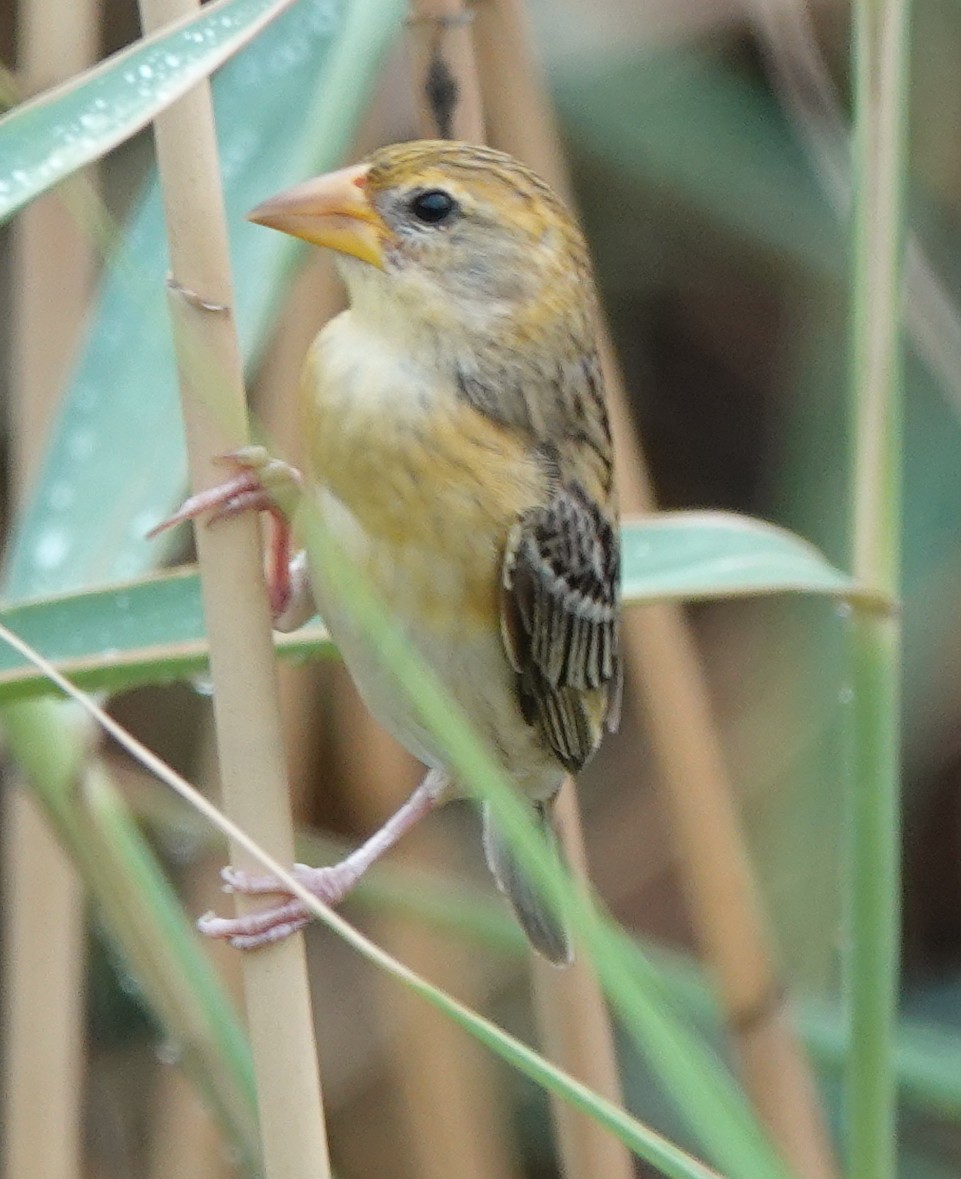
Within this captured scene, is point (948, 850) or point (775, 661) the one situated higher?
point (775, 661)

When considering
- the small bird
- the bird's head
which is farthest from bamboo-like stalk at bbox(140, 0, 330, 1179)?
the bird's head

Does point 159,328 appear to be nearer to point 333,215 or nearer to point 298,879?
point 333,215

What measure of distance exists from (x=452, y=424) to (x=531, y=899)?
45 cm

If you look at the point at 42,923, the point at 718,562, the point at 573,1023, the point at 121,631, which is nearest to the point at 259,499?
the point at 121,631

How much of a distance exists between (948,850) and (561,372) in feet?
4.41

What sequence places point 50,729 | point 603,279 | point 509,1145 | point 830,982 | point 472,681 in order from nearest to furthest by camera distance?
point 50,729, point 472,681, point 830,982, point 509,1145, point 603,279

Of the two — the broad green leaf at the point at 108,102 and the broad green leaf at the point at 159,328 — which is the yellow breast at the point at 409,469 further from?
the broad green leaf at the point at 108,102

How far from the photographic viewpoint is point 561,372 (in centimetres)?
125

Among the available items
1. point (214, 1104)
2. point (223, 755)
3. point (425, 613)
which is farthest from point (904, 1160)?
point (223, 755)

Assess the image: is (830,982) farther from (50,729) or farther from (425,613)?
(50,729)

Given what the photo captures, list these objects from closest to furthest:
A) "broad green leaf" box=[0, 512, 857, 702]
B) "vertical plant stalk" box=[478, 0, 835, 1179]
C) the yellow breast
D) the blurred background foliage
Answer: "broad green leaf" box=[0, 512, 857, 702] < the yellow breast < "vertical plant stalk" box=[478, 0, 835, 1179] < the blurred background foliage

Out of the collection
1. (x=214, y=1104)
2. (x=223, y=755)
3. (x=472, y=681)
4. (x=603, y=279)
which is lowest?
(x=214, y=1104)

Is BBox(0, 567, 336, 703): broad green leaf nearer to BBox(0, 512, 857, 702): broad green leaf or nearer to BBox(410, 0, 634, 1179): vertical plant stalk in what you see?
BBox(0, 512, 857, 702): broad green leaf

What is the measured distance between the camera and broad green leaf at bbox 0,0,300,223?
2.60ft
